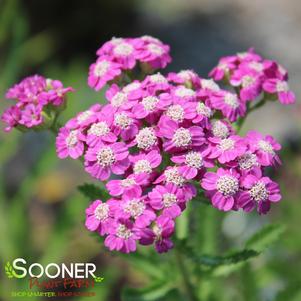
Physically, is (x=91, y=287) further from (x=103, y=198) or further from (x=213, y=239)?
(x=103, y=198)

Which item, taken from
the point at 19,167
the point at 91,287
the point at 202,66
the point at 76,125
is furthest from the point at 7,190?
the point at 76,125

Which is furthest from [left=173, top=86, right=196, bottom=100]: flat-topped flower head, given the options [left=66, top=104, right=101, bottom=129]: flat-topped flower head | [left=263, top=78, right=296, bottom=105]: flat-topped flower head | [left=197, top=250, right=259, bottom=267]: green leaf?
[left=197, top=250, right=259, bottom=267]: green leaf

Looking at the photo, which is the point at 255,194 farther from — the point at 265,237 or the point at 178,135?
Answer: the point at 265,237

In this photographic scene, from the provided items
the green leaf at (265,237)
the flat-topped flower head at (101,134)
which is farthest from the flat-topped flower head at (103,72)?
the green leaf at (265,237)

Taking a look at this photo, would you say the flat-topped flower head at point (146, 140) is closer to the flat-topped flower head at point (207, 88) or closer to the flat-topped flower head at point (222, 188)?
the flat-topped flower head at point (222, 188)

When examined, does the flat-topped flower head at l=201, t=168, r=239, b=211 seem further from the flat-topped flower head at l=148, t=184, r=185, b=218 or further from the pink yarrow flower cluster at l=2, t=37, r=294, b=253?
the flat-topped flower head at l=148, t=184, r=185, b=218

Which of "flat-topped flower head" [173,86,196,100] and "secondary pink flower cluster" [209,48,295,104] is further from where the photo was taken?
"secondary pink flower cluster" [209,48,295,104]
